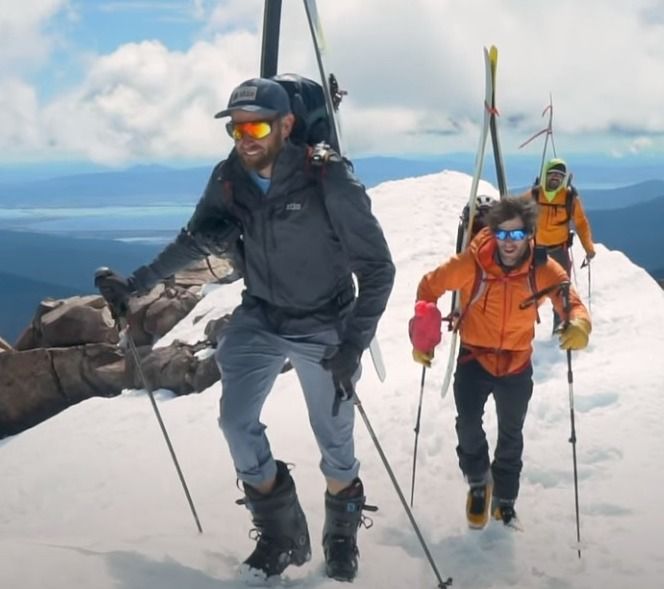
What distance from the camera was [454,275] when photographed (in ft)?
20.6

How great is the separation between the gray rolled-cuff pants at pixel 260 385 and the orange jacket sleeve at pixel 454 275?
1417 mm

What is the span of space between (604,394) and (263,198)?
5772 mm


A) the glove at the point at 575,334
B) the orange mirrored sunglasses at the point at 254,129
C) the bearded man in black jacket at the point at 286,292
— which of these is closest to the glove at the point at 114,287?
the bearded man in black jacket at the point at 286,292

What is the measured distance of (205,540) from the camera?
246 inches

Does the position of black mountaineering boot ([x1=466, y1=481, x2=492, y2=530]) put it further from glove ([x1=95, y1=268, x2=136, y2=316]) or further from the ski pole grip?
glove ([x1=95, y1=268, x2=136, y2=316])

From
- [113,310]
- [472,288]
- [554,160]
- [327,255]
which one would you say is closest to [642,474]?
[472,288]

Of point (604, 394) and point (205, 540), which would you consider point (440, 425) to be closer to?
point (604, 394)

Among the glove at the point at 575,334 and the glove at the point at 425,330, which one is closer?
the glove at the point at 575,334

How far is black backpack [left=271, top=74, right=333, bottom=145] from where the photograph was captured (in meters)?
5.31

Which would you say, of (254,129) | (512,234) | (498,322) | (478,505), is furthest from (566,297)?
(254,129)

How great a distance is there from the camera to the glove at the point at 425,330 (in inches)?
249

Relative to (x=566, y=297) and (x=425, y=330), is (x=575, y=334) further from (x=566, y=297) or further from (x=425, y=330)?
(x=425, y=330)

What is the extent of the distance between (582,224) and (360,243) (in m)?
8.35

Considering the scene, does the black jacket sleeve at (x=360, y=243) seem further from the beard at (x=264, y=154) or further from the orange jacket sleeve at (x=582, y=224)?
the orange jacket sleeve at (x=582, y=224)
